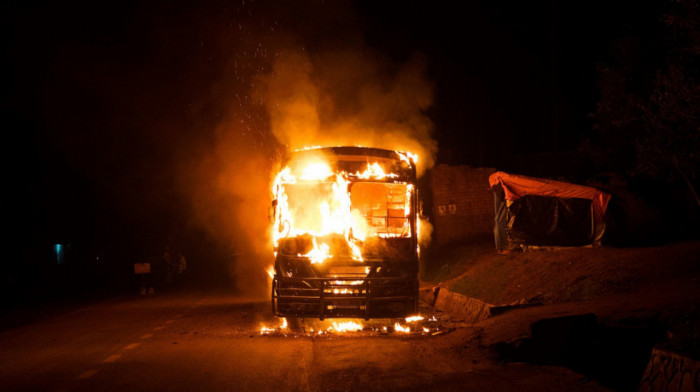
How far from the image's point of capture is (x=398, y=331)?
12.5 m

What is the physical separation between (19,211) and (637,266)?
85.4 ft

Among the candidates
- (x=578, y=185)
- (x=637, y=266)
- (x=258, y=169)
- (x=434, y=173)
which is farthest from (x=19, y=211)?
(x=637, y=266)

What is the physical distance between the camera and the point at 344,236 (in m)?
12.4

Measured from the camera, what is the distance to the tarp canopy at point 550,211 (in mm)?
18594

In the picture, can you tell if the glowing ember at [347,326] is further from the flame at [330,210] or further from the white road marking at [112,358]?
the white road marking at [112,358]

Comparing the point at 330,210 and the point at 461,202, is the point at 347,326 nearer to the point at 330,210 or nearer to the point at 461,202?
the point at 330,210

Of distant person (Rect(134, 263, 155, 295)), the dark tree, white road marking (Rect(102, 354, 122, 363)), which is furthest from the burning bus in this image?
distant person (Rect(134, 263, 155, 295))

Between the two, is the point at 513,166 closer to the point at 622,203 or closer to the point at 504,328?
the point at 622,203

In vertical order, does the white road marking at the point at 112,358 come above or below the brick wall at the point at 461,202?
below

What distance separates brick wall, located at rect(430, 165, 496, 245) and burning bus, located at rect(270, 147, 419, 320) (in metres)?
11.9

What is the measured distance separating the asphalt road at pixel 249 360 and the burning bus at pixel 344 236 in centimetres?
64

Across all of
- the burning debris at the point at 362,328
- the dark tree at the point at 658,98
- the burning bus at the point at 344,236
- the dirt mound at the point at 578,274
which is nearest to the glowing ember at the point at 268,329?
the burning debris at the point at 362,328

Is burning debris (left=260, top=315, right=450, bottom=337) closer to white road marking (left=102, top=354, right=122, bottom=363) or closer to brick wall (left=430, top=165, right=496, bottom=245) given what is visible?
white road marking (left=102, top=354, right=122, bottom=363)

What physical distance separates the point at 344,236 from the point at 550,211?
894 centimetres
